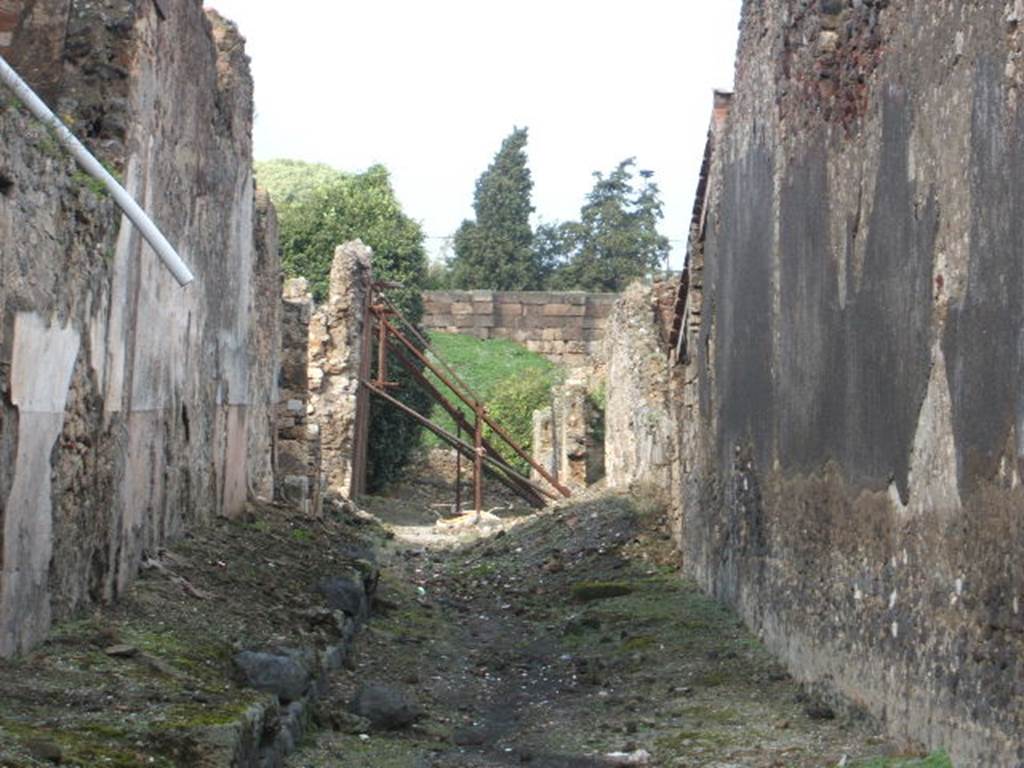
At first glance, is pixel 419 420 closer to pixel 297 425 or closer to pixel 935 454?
pixel 297 425

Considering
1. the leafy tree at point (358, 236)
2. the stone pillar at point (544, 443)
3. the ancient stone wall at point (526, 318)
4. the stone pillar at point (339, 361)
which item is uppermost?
the leafy tree at point (358, 236)

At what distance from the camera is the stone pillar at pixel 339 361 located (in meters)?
23.9

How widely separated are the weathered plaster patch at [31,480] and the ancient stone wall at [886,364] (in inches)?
134

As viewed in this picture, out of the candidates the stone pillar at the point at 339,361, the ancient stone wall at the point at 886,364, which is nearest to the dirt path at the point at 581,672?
the ancient stone wall at the point at 886,364

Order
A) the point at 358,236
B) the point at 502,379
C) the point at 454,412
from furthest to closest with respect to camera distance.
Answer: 1. the point at 502,379
2. the point at 358,236
3. the point at 454,412

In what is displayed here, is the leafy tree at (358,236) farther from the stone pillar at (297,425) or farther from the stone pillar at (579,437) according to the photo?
the stone pillar at (297,425)

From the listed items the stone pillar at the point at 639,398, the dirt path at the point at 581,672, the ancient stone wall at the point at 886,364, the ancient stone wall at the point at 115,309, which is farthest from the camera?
the stone pillar at the point at 639,398

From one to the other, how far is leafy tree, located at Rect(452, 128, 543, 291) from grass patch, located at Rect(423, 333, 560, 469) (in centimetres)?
666

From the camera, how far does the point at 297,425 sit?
18906 mm

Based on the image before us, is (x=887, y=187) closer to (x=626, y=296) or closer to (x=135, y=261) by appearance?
(x=135, y=261)

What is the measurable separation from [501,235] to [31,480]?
3869 centimetres

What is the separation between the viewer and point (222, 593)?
388 inches

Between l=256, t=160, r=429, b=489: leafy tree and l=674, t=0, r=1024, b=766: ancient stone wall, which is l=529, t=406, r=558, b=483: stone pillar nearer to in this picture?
l=256, t=160, r=429, b=489: leafy tree

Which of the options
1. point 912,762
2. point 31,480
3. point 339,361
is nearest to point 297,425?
point 339,361
